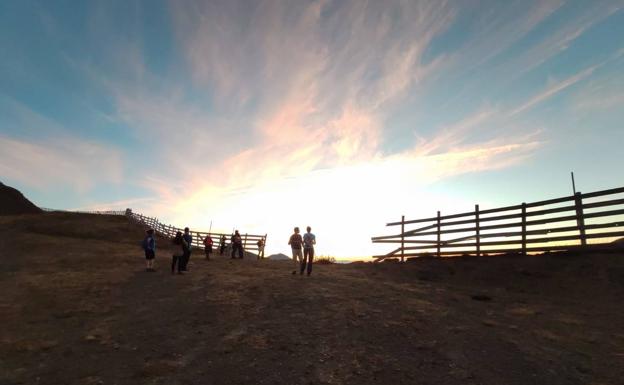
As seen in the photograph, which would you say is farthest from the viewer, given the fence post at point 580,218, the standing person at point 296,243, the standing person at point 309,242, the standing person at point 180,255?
the standing person at point 180,255

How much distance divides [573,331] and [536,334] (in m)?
0.87

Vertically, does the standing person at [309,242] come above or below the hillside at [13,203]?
below

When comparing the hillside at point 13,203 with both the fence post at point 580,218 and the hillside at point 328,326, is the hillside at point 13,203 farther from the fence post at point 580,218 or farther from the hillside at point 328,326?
the fence post at point 580,218

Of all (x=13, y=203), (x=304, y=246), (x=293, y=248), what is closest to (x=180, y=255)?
(x=293, y=248)

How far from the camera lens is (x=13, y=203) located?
53906 millimetres

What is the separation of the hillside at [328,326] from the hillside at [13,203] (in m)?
48.2

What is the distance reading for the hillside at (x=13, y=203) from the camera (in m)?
51.6

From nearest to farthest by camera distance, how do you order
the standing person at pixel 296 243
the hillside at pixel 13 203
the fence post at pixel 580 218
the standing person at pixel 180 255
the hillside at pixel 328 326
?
the hillside at pixel 328 326
the fence post at pixel 580 218
the standing person at pixel 296 243
the standing person at pixel 180 255
the hillside at pixel 13 203

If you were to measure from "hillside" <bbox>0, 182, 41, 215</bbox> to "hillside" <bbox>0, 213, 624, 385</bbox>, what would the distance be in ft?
158

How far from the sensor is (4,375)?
20.5ft

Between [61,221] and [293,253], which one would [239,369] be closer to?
[293,253]

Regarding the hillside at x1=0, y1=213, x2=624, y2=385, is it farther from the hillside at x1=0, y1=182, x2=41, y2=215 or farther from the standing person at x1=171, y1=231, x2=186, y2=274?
the hillside at x1=0, y1=182, x2=41, y2=215

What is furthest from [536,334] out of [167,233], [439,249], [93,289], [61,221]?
[61,221]

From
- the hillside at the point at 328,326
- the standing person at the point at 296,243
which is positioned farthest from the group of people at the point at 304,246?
the hillside at the point at 328,326
